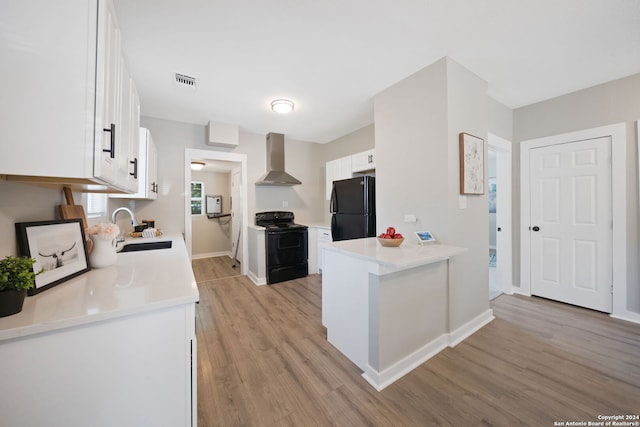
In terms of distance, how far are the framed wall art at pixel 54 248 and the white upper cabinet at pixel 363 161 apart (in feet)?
10.1

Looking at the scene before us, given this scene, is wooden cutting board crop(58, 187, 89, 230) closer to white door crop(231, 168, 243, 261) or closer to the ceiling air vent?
the ceiling air vent

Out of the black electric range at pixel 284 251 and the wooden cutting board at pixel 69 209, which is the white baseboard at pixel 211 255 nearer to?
the black electric range at pixel 284 251

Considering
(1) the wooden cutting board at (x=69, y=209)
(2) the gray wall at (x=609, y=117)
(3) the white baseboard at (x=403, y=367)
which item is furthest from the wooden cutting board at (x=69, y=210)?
(2) the gray wall at (x=609, y=117)

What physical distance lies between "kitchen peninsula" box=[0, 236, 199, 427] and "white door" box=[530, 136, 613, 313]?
3.95 m

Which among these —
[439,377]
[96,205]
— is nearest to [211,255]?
[96,205]

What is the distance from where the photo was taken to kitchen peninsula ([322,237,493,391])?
5.23 feet

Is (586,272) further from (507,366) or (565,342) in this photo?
(507,366)

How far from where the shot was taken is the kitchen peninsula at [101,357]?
0.72 metres

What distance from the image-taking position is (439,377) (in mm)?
1666

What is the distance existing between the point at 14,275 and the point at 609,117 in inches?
182

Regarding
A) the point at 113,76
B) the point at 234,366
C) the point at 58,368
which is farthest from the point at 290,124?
the point at 58,368

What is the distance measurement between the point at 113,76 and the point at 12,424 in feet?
4.39

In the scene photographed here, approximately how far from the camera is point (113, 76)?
1.09 metres

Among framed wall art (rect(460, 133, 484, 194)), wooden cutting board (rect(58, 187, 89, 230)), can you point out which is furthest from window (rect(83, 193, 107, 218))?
framed wall art (rect(460, 133, 484, 194))
